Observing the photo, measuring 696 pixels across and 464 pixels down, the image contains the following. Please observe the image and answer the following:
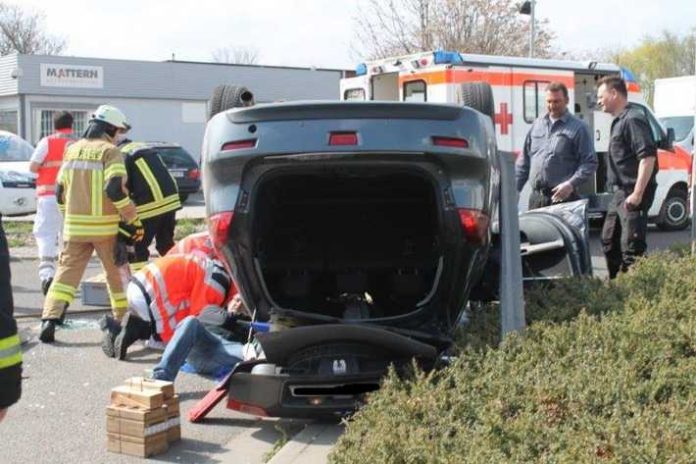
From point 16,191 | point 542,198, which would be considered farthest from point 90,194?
point 16,191

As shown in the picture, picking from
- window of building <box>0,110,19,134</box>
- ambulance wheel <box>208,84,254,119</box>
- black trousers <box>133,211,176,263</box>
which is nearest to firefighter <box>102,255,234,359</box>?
ambulance wheel <box>208,84,254,119</box>

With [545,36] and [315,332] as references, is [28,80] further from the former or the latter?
[315,332]

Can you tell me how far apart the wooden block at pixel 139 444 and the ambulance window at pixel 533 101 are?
10070 millimetres

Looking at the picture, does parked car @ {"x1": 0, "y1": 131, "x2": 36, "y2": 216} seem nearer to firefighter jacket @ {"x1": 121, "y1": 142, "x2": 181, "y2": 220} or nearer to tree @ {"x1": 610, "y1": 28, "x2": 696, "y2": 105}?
firefighter jacket @ {"x1": 121, "y1": 142, "x2": 181, "y2": 220}

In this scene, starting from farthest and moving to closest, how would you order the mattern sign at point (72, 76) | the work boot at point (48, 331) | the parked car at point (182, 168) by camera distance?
the mattern sign at point (72, 76) < the parked car at point (182, 168) < the work boot at point (48, 331)

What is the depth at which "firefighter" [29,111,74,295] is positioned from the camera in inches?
382

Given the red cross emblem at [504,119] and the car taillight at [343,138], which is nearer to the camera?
the car taillight at [343,138]

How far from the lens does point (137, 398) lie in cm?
479

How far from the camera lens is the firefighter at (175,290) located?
634 cm

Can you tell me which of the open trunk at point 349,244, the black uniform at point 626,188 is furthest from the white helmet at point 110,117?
the black uniform at point 626,188

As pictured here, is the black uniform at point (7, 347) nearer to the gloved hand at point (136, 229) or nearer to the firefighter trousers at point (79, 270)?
the gloved hand at point (136, 229)

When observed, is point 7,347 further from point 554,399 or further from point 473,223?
point 473,223

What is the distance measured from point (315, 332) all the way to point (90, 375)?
7.64ft

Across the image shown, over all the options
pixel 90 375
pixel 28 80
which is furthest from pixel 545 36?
pixel 90 375
